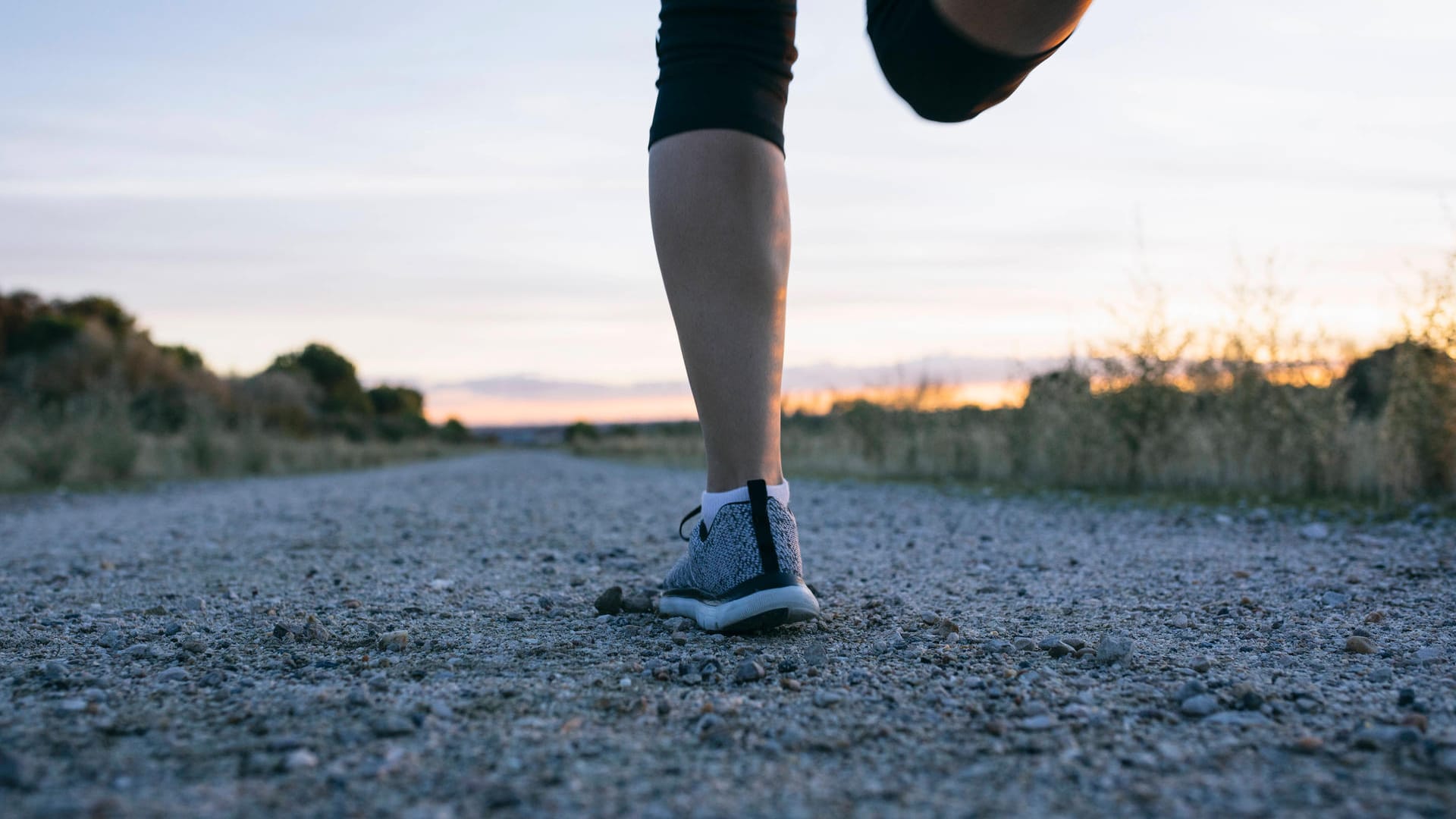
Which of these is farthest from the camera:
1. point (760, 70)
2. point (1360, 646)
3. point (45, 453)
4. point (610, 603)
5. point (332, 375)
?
point (332, 375)

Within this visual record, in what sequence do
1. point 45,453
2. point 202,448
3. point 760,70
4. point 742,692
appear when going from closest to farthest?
point 742,692
point 760,70
point 45,453
point 202,448

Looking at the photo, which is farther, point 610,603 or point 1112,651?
point 610,603

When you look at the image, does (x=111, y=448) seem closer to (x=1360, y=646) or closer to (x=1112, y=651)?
(x=1112, y=651)

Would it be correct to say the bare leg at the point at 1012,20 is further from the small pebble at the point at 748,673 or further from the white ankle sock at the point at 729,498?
the small pebble at the point at 748,673

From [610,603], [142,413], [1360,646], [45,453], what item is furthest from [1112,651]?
[142,413]

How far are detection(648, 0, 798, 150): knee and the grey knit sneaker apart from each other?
2.16 ft

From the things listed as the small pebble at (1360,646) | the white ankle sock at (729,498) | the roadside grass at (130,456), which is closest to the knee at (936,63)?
the white ankle sock at (729,498)

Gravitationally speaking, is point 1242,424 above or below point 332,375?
below

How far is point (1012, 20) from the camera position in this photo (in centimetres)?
140

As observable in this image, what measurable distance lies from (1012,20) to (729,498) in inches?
36.5

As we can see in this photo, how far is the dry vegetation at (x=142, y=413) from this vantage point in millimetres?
10305

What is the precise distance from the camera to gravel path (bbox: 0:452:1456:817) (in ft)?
3.01

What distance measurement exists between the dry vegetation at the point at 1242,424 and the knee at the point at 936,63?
384 cm

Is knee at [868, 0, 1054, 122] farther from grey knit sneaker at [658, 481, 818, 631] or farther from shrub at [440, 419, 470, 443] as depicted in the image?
shrub at [440, 419, 470, 443]
